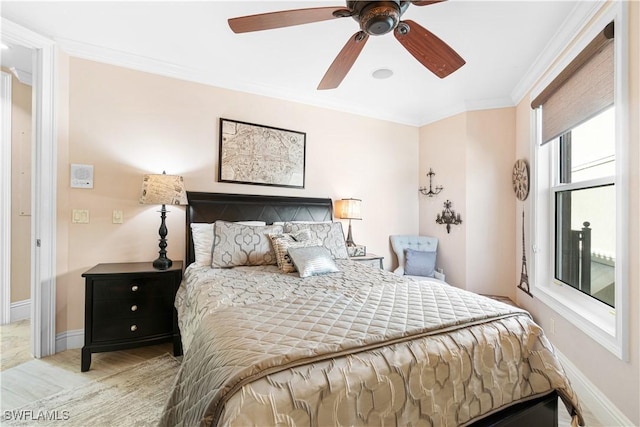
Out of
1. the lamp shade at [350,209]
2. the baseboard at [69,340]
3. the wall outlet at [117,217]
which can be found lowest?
the baseboard at [69,340]

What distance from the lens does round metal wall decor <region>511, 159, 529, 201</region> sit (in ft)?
9.90

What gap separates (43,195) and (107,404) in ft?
5.74

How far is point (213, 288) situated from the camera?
1.75 metres

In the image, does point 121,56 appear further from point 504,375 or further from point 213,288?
point 504,375

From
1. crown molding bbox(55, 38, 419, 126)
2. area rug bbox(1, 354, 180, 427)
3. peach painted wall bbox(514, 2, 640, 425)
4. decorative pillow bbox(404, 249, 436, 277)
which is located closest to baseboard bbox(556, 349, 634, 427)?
peach painted wall bbox(514, 2, 640, 425)

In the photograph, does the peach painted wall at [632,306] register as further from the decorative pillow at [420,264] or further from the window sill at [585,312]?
the decorative pillow at [420,264]

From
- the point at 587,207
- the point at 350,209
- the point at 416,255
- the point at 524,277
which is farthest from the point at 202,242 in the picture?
the point at 524,277

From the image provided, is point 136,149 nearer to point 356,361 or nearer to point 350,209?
point 350,209

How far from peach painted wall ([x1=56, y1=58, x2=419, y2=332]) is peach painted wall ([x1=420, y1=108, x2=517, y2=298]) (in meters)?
1.69

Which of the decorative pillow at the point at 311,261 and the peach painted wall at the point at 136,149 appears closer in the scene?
the decorative pillow at the point at 311,261

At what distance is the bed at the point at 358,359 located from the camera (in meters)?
0.89

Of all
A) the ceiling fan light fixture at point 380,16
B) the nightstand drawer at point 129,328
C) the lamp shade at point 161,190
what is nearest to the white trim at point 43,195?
the nightstand drawer at point 129,328

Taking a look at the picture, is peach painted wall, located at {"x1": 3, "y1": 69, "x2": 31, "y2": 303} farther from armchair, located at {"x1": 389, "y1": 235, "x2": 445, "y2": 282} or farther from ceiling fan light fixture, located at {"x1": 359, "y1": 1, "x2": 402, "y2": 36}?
armchair, located at {"x1": 389, "y1": 235, "x2": 445, "y2": 282}

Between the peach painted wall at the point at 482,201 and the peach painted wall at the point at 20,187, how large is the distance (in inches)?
197
